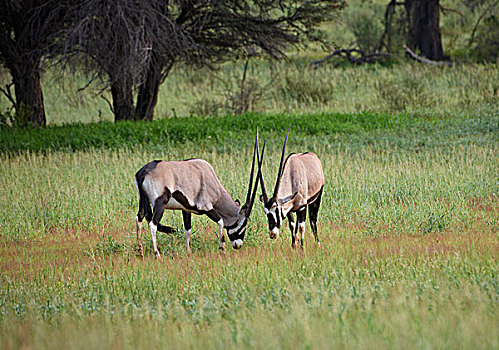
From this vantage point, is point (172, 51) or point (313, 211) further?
point (172, 51)

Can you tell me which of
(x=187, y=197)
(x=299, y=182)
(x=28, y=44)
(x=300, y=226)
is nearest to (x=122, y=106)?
(x=28, y=44)

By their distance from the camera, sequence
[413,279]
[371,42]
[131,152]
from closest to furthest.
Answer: [413,279] < [131,152] < [371,42]

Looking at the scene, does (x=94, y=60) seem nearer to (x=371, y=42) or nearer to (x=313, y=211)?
(x=313, y=211)

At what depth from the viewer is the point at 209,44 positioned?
68.5 ft

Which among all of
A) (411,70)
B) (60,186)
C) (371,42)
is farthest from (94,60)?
(371,42)

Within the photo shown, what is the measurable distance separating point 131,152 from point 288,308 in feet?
35.3

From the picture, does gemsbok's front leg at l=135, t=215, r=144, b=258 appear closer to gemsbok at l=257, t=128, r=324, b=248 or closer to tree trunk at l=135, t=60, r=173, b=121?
gemsbok at l=257, t=128, r=324, b=248

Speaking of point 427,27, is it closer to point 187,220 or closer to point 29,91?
point 29,91

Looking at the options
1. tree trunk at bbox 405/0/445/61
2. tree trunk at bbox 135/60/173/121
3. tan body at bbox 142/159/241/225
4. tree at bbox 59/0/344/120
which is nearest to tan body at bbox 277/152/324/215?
tan body at bbox 142/159/241/225

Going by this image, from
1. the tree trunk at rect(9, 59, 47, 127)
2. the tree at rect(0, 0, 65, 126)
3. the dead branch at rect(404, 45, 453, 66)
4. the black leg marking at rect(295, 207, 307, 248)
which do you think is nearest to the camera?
the black leg marking at rect(295, 207, 307, 248)

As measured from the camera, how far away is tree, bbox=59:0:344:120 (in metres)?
16.7

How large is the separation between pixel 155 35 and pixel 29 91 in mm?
4757

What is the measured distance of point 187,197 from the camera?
7555mm

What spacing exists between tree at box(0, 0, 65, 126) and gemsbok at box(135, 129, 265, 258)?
12285mm
